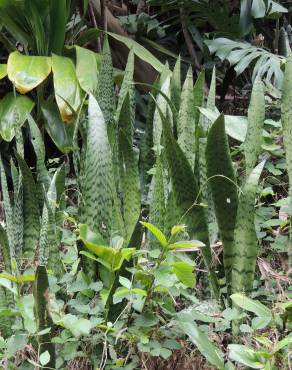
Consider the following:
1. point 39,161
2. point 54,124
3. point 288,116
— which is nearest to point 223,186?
point 288,116

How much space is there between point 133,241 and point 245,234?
0.18 meters

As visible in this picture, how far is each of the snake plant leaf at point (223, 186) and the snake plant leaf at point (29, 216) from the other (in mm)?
325

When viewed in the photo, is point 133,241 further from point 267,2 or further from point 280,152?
point 267,2

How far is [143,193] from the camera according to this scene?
1295mm

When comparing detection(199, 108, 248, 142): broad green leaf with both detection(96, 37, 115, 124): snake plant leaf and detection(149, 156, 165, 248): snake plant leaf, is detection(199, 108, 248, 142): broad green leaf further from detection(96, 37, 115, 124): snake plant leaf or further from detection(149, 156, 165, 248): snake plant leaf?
detection(149, 156, 165, 248): snake plant leaf

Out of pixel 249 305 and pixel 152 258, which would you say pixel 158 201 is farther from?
pixel 249 305

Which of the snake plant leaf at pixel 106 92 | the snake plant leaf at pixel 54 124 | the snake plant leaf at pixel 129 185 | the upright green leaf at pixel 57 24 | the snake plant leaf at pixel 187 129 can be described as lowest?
the snake plant leaf at pixel 54 124

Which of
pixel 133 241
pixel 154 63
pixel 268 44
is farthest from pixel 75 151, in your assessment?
pixel 268 44

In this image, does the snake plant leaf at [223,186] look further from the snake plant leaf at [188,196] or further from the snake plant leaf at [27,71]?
the snake plant leaf at [27,71]

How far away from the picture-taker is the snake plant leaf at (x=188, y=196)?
87 centimetres

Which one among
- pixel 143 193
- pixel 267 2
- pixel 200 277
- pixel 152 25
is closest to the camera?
pixel 200 277

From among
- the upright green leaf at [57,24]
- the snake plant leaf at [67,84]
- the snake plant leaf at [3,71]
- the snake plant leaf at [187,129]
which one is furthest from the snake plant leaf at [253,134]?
the upright green leaf at [57,24]

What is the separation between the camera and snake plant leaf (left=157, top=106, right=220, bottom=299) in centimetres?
87

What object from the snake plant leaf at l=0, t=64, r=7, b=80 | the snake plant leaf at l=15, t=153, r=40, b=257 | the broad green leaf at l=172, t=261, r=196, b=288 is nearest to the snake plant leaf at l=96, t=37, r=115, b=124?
the snake plant leaf at l=15, t=153, r=40, b=257
